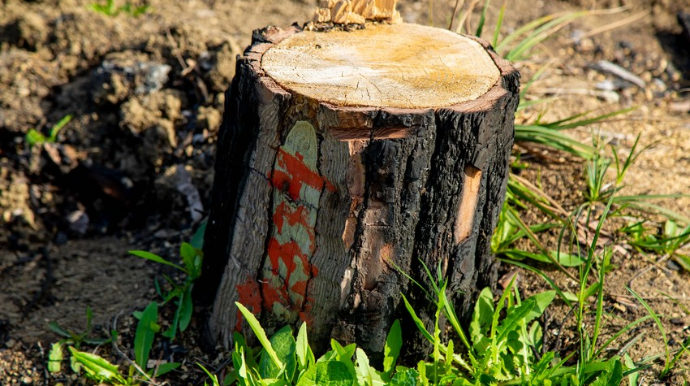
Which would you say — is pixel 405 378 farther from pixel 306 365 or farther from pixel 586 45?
pixel 586 45

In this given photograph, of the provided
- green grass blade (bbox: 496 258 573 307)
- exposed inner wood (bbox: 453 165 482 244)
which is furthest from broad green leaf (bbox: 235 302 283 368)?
green grass blade (bbox: 496 258 573 307)

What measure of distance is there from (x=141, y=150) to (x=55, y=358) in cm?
120

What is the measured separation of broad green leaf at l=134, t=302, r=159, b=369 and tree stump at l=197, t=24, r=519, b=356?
0.95 ft

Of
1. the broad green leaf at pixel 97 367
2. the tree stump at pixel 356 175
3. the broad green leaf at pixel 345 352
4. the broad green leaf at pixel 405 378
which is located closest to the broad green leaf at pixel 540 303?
the tree stump at pixel 356 175

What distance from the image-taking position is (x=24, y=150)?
335 cm

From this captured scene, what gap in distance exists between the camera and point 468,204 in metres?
2.02

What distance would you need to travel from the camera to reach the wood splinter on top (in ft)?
7.64

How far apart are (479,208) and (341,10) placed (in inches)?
34.5

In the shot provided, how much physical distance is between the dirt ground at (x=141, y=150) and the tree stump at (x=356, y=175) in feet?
1.59

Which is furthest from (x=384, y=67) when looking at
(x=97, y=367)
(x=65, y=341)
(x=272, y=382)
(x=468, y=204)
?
(x=65, y=341)

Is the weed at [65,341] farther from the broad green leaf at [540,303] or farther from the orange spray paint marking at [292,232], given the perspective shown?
the broad green leaf at [540,303]

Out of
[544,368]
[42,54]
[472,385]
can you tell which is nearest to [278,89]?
[472,385]

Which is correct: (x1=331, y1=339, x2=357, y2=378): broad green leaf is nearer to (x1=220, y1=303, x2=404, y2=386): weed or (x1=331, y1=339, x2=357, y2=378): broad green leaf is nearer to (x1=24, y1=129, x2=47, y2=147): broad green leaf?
(x1=220, y1=303, x2=404, y2=386): weed

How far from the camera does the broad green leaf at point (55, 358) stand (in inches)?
91.2
